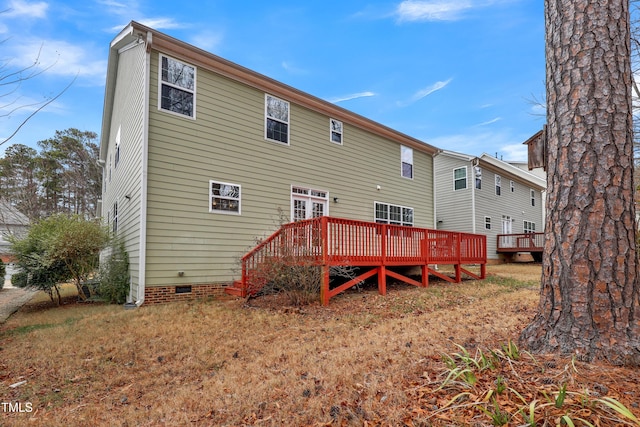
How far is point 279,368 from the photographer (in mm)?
3594

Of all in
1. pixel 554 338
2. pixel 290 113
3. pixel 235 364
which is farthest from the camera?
pixel 290 113

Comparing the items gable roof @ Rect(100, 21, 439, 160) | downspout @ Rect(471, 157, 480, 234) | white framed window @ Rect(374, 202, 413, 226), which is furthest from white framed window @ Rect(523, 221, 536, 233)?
white framed window @ Rect(374, 202, 413, 226)

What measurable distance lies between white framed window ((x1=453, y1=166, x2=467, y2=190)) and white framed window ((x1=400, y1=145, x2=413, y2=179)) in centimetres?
639

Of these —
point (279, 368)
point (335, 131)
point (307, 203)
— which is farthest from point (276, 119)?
point (279, 368)

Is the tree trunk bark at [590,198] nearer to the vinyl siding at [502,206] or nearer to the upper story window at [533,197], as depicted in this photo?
the vinyl siding at [502,206]

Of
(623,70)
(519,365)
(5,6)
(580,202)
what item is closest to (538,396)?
(519,365)

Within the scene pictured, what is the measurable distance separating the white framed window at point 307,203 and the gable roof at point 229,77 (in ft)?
8.66

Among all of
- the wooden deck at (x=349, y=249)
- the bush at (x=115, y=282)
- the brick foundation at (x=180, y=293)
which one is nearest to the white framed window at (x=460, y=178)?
the wooden deck at (x=349, y=249)

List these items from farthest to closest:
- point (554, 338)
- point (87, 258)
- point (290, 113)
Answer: point (290, 113), point (87, 258), point (554, 338)

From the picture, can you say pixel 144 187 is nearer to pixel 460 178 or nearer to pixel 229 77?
pixel 229 77

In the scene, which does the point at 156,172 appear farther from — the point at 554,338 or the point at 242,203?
the point at 554,338

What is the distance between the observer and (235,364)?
3947 millimetres

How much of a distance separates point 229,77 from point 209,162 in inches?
94.1

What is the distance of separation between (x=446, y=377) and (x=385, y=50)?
13.1m
